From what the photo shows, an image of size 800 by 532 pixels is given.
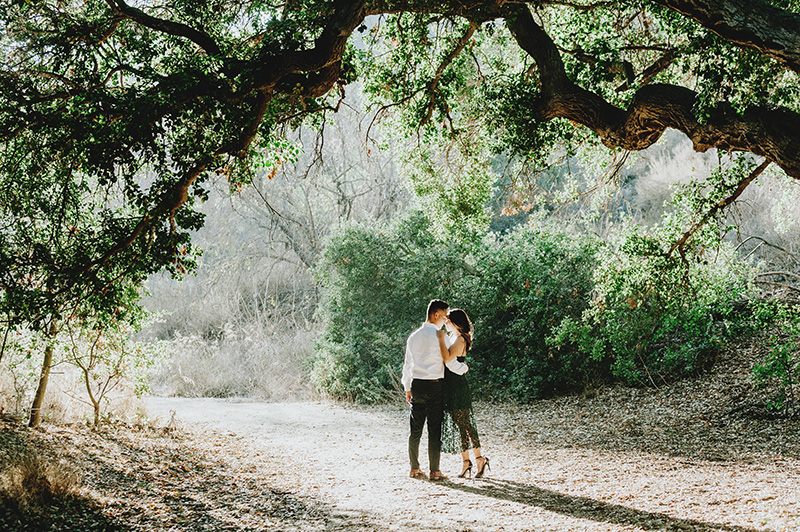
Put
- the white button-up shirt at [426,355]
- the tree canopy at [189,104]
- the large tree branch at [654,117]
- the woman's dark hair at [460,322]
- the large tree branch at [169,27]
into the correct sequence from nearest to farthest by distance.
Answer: the tree canopy at [189,104] < the large tree branch at [654,117] < the large tree branch at [169,27] < the white button-up shirt at [426,355] < the woman's dark hair at [460,322]

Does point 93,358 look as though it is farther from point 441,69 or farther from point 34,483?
point 441,69

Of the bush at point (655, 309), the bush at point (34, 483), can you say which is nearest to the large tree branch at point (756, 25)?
the bush at point (655, 309)

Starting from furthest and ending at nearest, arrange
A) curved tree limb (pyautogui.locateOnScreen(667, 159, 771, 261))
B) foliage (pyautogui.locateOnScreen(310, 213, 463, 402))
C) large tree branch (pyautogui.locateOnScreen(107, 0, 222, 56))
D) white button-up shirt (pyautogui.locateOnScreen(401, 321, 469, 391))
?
1. foliage (pyautogui.locateOnScreen(310, 213, 463, 402))
2. curved tree limb (pyautogui.locateOnScreen(667, 159, 771, 261))
3. white button-up shirt (pyautogui.locateOnScreen(401, 321, 469, 391))
4. large tree branch (pyautogui.locateOnScreen(107, 0, 222, 56))

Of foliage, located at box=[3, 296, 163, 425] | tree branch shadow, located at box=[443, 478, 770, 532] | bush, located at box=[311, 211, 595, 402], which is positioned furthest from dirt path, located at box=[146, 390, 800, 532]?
bush, located at box=[311, 211, 595, 402]

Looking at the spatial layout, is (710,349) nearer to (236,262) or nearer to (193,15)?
(193,15)

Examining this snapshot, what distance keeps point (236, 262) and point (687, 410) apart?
1541cm

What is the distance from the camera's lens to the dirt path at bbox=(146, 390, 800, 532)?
4.98 m

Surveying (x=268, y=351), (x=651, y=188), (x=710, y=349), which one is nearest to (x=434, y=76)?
(x=710, y=349)

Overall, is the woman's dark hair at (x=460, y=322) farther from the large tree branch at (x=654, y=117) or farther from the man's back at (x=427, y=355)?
the large tree branch at (x=654, y=117)

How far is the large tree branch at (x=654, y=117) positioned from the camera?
516cm

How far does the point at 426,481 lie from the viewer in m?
6.43

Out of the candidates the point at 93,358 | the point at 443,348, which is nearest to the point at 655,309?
the point at 443,348

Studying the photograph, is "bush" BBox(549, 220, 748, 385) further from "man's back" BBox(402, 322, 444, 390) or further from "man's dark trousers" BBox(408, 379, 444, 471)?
"man's dark trousers" BBox(408, 379, 444, 471)

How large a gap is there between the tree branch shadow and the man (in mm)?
443
